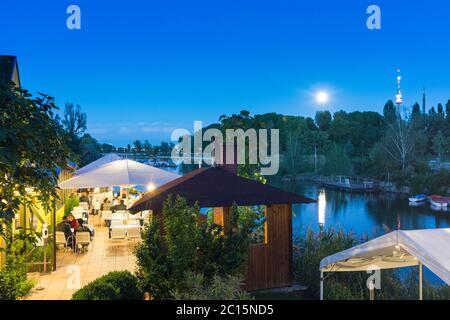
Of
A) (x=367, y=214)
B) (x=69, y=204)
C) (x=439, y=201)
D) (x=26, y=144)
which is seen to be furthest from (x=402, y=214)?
(x=26, y=144)

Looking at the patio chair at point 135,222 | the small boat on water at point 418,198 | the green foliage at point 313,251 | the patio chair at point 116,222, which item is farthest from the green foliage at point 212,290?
the small boat on water at point 418,198

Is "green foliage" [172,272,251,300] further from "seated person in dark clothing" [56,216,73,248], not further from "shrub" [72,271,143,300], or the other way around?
"seated person in dark clothing" [56,216,73,248]

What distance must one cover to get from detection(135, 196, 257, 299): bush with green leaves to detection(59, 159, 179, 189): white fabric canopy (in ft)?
20.2

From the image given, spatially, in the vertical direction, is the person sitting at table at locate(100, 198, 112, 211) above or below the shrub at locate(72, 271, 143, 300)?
above

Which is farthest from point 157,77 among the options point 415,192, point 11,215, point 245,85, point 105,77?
point 11,215

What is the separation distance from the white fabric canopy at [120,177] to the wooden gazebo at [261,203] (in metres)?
4.20

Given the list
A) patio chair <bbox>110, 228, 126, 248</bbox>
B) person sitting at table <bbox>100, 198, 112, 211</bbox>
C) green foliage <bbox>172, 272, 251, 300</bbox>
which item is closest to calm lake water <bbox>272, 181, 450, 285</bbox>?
person sitting at table <bbox>100, 198, 112, 211</bbox>

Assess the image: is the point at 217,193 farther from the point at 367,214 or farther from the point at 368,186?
the point at 368,186

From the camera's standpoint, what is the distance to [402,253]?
6855 millimetres

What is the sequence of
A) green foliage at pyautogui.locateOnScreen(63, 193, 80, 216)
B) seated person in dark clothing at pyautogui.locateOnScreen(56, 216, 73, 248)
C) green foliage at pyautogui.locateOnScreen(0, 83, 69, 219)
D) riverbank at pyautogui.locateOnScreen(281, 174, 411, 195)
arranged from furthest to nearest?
riverbank at pyautogui.locateOnScreen(281, 174, 411, 195)
green foliage at pyautogui.locateOnScreen(63, 193, 80, 216)
seated person in dark clothing at pyautogui.locateOnScreen(56, 216, 73, 248)
green foliage at pyautogui.locateOnScreen(0, 83, 69, 219)

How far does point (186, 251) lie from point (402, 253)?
10.8ft

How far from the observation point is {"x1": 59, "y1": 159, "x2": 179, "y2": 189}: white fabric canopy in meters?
12.8
